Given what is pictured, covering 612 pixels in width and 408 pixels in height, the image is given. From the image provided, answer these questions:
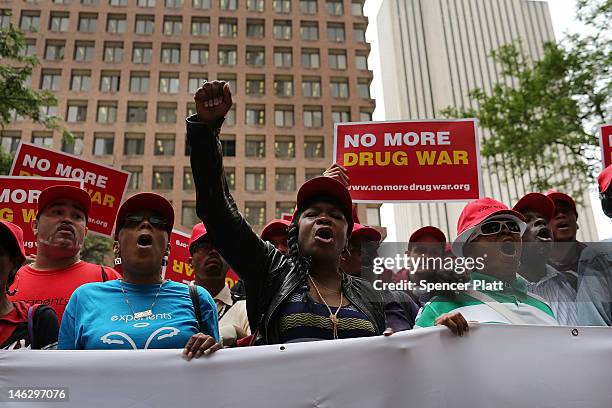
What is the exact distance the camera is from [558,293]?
277 centimetres

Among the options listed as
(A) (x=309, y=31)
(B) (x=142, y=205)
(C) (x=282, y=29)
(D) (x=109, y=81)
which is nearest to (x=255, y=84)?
(C) (x=282, y=29)

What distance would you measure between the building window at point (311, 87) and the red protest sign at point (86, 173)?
32.1 meters

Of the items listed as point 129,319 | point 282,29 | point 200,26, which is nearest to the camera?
point 129,319

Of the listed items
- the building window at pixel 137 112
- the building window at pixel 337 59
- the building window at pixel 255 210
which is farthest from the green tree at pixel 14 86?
the building window at pixel 337 59

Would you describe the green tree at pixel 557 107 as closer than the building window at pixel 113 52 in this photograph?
Yes

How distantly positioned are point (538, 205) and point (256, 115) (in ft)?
112

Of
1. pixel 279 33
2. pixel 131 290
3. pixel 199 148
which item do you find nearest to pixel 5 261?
pixel 131 290

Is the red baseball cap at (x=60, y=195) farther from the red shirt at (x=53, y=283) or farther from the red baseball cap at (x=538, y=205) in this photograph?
the red baseball cap at (x=538, y=205)

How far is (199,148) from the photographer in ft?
8.70

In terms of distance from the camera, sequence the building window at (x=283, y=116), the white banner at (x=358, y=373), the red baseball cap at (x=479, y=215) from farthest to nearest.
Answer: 1. the building window at (x=283, y=116)
2. the red baseball cap at (x=479, y=215)
3. the white banner at (x=358, y=373)

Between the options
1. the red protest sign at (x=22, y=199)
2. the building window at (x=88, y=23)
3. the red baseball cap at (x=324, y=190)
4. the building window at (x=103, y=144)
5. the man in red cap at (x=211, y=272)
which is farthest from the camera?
the building window at (x=88, y=23)

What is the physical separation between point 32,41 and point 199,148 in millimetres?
40751

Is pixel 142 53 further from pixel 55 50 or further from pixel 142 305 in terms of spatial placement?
pixel 142 305

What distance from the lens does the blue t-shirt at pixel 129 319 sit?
2.51 metres
